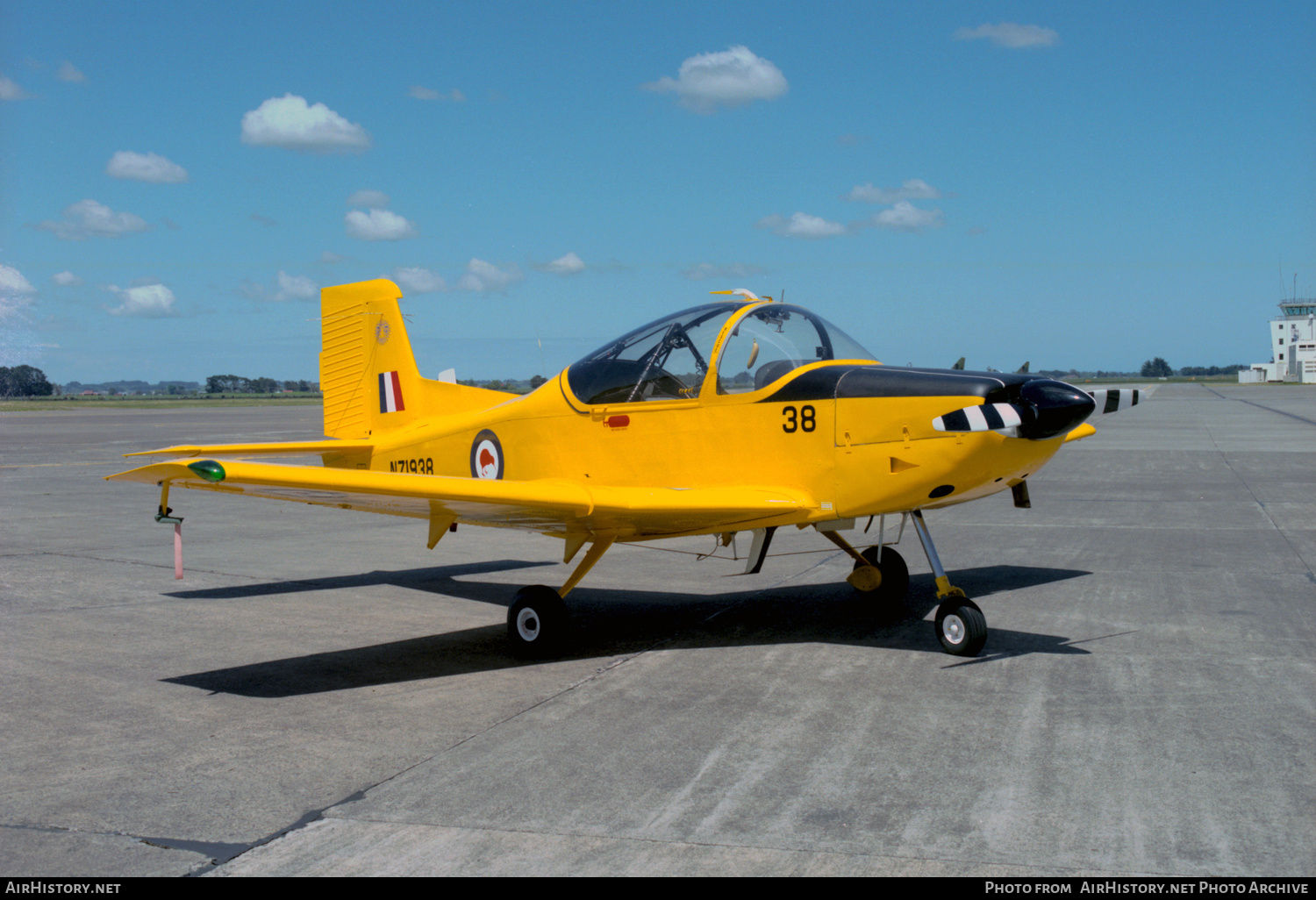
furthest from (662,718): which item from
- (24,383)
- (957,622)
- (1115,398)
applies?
(24,383)

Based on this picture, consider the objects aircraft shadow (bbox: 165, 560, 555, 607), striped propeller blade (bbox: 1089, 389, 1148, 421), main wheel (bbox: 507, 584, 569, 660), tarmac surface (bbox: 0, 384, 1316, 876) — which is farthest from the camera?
aircraft shadow (bbox: 165, 560, 555, 607)

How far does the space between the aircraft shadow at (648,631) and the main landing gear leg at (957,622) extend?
0.08 metres

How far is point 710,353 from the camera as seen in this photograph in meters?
6.65

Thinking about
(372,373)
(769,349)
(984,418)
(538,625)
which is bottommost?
(538,625)

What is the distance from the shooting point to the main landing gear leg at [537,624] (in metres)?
6.40

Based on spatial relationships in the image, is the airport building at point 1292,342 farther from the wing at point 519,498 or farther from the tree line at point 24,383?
the tree line at point 24,383

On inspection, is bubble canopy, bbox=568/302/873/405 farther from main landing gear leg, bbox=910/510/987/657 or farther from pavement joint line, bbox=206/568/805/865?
pavement joint line, bbox=206/568/805/865

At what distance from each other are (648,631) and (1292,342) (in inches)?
5788

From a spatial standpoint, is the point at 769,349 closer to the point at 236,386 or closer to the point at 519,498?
the point at 519,498

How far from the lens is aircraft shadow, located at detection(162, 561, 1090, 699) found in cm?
604

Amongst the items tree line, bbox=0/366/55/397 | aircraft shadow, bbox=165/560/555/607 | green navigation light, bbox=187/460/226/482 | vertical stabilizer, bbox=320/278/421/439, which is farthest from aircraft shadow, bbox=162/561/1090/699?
tree line, bbox=0/366/55/397

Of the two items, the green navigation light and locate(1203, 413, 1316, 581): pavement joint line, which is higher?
the green navigation light

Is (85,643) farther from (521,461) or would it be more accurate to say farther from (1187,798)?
(1187,798)

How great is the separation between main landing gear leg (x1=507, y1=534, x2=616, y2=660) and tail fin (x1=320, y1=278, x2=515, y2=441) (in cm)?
268
